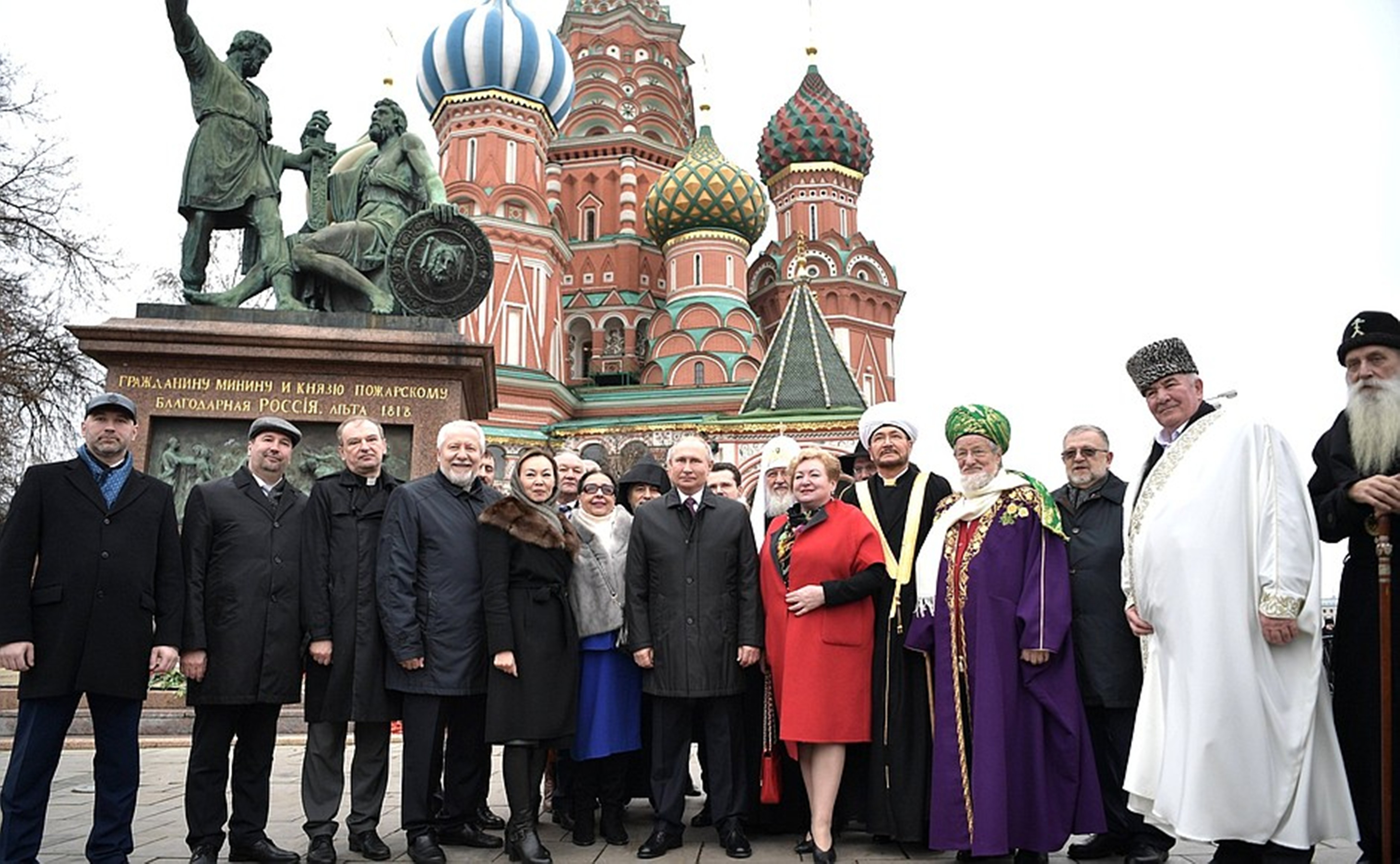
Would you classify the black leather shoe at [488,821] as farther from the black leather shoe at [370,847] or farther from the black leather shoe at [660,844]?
the black leather shoe at [660,844]

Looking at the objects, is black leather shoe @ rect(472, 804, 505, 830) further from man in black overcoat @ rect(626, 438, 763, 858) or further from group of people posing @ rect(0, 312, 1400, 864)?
man in black overcoat @ rect(626, 438, 763, 858)

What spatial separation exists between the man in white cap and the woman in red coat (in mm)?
99

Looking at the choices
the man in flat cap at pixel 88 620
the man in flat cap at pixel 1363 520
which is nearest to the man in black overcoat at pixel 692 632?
the man in flat cap at pixel 88 620

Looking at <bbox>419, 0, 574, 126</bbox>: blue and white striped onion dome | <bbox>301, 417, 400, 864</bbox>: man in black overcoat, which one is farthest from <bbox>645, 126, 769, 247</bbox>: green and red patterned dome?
<bbox>301, 417, 400, 864</bbox>: man in black overcoat

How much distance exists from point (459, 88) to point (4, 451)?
66.0 ft

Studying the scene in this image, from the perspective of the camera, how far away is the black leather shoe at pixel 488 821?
4660mm

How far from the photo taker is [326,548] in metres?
4.34

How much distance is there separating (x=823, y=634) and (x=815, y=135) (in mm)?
35183

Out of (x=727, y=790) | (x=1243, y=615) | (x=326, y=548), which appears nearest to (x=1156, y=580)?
(x=1243, y=615)

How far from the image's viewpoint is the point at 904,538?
4453 mm

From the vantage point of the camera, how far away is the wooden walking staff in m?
3.43

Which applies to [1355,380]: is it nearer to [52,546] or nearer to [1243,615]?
[1243,615]

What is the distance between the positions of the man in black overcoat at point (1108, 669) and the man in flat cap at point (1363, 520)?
30.1 inches

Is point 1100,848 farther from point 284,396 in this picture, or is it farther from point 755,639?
point 284,396
